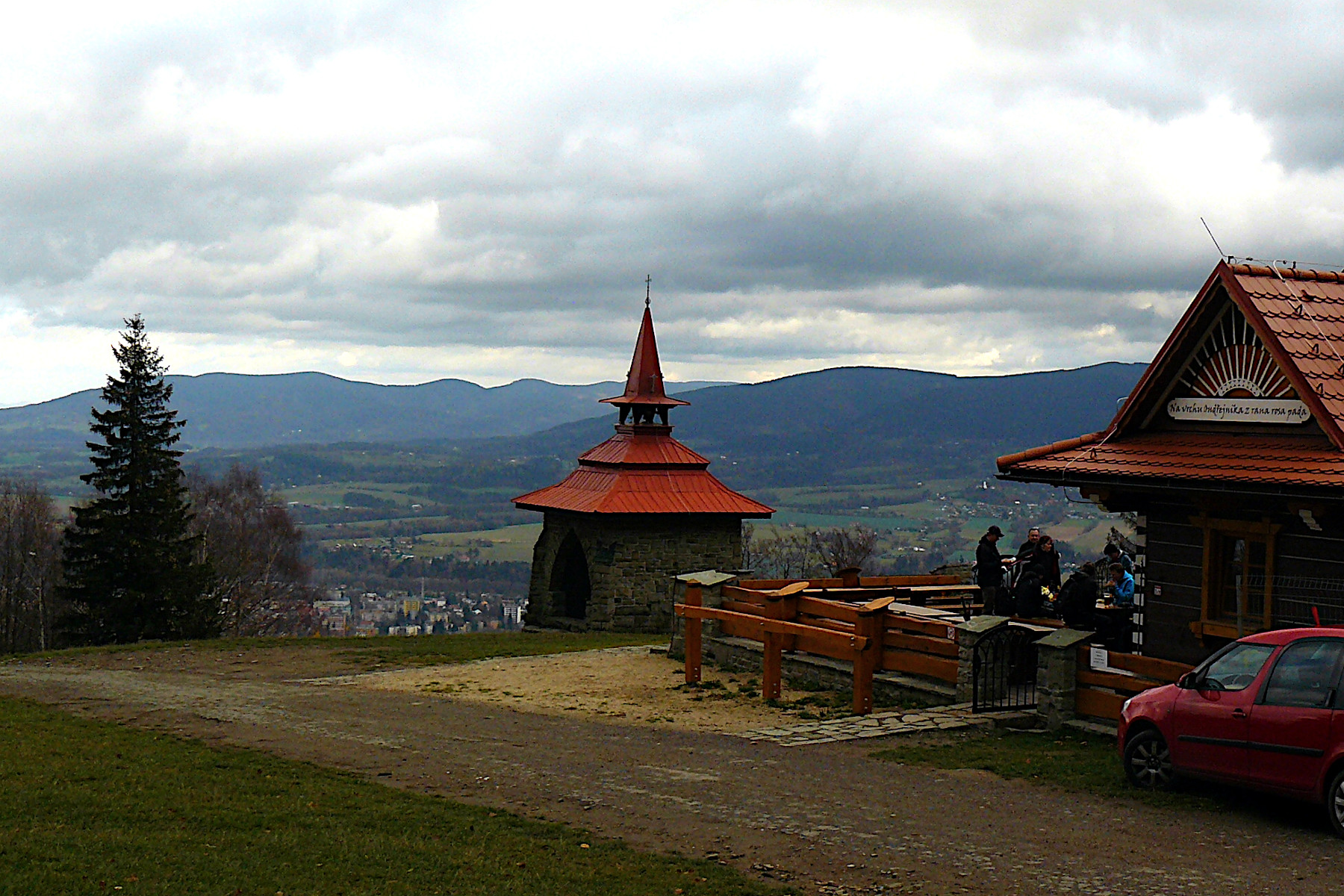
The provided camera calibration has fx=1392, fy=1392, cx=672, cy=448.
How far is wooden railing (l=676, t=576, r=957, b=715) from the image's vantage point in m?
16.9

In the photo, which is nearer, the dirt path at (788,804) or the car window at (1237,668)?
the dirt path at (788,804)

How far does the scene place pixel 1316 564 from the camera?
15320mm

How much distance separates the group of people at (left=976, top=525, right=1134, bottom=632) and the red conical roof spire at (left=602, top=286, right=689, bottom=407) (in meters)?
15.6

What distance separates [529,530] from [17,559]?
108766 mm

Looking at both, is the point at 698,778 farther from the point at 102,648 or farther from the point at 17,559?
the point at 17,559

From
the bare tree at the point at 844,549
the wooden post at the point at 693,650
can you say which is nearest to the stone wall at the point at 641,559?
the wooden post at the point at 693,650

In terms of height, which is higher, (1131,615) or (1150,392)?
(1150,392)

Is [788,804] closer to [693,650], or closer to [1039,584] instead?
[693,650]

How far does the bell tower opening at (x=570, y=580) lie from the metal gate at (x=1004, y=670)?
18.9 meters

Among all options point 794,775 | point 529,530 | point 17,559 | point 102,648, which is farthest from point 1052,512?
point 794,775

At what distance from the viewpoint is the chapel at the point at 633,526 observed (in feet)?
108

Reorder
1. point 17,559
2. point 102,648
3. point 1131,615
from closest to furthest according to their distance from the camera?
point 1131,615
point 102,648
point 17,559

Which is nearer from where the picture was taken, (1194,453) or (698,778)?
(698,778)

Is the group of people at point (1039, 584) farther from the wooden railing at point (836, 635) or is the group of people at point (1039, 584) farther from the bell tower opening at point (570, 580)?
the bell tower opening at point (570, 580)
